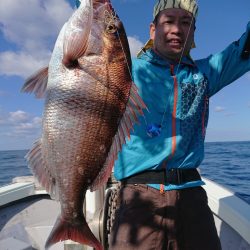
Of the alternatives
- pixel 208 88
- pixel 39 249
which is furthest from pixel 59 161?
pixel 39 249

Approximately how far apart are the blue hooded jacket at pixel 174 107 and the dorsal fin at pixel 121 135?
2.67ft

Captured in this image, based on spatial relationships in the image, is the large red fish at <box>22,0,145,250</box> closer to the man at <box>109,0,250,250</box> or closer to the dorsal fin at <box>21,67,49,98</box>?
the dorsal fin at <box>21,67,49,98</box>

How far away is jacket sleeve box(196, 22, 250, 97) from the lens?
143 inches

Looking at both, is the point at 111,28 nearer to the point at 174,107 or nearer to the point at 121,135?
the point at 121,135

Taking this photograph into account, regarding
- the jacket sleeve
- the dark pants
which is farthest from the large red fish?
the jacket sleeve

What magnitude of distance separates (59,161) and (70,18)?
977 millimetres

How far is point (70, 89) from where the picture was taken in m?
2.28

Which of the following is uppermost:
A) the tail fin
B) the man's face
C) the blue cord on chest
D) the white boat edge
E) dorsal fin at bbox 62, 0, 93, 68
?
the man's face

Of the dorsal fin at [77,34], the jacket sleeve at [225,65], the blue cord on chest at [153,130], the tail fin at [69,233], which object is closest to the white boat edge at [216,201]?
the blue cord on chest at [153,130]

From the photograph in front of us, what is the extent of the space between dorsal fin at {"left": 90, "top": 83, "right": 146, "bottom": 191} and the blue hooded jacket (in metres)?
0.81

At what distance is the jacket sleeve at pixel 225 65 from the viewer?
11.9ft

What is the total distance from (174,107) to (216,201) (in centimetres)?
255

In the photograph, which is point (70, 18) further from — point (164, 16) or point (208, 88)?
point (208, 88)

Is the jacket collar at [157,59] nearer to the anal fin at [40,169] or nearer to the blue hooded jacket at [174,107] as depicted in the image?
the blue hooded jacket at [174,107]
